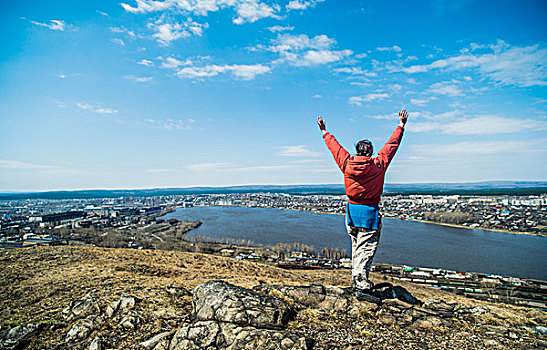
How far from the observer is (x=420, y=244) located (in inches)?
1324

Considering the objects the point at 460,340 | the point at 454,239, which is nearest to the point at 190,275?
the point at 460,340

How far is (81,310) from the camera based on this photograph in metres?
3.74

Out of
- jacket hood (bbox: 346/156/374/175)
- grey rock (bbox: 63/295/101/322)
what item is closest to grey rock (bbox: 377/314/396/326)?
jacket hood (bbox: 346/156/374/175)

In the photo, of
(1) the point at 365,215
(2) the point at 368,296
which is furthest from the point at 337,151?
(2) the point at 368,296

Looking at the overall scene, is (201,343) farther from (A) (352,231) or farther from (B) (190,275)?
(B) (190,275)

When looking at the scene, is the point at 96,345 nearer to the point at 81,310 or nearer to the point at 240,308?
the point at 81,310

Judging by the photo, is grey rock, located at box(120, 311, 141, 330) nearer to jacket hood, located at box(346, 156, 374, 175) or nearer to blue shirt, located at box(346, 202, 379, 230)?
blue shirt, located at box(346, 202, 379, 230)

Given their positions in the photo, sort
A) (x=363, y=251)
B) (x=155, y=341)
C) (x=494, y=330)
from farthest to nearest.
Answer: (x=363, y=251), (x=494, y=330), (x=155, y=341)

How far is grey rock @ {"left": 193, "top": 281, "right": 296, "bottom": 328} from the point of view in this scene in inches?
117

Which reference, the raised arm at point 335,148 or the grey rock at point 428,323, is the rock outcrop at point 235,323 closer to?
the grey rock at point 428,323

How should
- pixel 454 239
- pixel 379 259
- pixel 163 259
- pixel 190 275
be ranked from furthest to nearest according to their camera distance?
pixel 454 239 → pixel 379 259 → pixel 163 259 → pixel 190 275

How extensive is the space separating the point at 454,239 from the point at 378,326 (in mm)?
42812

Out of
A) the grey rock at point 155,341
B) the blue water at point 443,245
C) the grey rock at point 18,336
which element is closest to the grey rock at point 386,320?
the grey rock at point 155,341

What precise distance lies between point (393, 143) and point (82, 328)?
14.8ft
